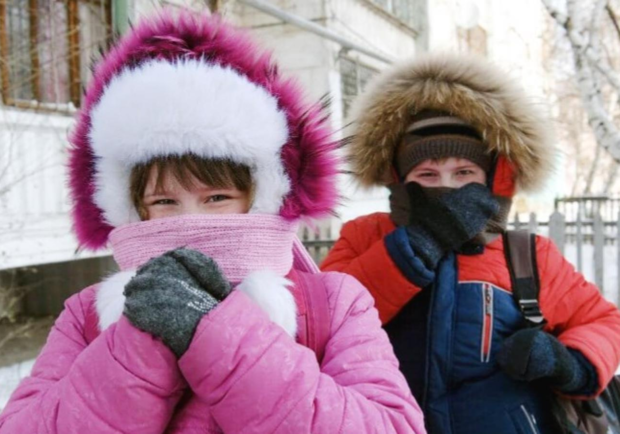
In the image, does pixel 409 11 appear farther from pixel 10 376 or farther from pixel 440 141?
pixel 440 141

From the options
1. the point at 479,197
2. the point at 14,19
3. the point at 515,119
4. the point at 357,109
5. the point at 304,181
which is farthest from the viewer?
the point at 14,19

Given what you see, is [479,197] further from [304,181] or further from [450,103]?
[304,181]

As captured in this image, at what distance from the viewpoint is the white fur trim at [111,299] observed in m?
1.10

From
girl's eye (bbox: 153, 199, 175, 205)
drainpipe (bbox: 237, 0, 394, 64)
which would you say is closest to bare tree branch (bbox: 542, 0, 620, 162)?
drainpipe (bbox: 237, 0, 394, 64)

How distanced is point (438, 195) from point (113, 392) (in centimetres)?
114

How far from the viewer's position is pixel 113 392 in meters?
0.97

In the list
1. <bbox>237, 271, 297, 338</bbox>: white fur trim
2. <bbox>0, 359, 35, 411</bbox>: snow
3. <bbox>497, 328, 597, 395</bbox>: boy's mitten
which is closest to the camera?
<bbox>237, 271, 297, 338</bbox>: white fur trim

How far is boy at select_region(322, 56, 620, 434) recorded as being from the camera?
5.57 feet

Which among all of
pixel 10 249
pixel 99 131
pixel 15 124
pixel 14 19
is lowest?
pixel 10 249

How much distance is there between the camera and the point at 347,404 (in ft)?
3.35

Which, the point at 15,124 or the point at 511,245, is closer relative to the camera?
the point at 511,245

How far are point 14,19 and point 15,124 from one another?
1.04 m

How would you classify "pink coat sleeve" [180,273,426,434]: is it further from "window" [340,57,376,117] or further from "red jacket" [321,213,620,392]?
"window" [340,57,376,117]

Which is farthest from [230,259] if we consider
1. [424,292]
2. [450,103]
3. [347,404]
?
[450,103]
